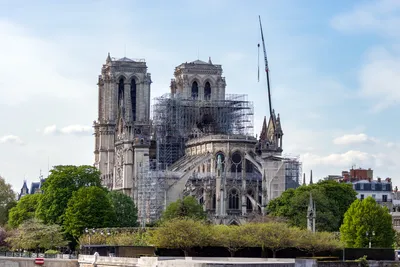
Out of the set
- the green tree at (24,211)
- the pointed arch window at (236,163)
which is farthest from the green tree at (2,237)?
the pointed arch window at (236,163)

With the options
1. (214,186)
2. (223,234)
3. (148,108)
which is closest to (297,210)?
(214,186)

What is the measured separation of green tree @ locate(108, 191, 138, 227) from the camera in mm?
99812

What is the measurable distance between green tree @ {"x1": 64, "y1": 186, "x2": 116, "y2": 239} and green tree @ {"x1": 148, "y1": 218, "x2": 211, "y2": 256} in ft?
70.5

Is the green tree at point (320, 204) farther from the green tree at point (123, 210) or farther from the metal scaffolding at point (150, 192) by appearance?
the metal scaffolding at point (150, 192)

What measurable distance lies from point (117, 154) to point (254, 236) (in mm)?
53124

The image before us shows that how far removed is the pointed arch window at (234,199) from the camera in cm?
11306

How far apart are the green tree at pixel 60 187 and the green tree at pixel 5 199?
63.9ft

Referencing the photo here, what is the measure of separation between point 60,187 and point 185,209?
38.2ft

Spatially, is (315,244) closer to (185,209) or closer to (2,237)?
(185,209)

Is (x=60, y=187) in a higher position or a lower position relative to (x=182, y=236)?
higher

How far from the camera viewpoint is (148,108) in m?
132

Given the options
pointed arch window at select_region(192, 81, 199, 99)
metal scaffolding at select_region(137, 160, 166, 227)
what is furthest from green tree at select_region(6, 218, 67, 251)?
pointed arch window at select_region(192, 81, 199, 99)

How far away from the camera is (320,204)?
95938 millimetres

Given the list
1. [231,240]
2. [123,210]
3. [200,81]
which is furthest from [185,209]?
[200,81]
